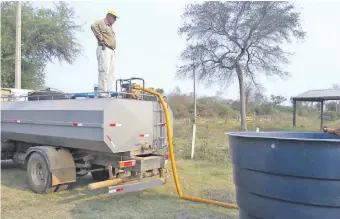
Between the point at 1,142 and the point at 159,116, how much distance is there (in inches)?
170

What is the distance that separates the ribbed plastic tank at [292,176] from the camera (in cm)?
270

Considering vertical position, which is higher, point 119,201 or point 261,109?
point 261,109

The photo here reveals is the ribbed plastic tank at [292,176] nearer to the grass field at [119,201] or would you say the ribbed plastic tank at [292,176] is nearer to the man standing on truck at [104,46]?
the grass field at [119,201]

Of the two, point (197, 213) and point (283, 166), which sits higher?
point (283, 166)

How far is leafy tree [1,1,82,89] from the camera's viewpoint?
1983 centimetres

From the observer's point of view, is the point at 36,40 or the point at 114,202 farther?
the point at 36,40

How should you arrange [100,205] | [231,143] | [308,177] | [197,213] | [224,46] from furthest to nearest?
[224,46], [100,205], [197,213], [231,143], [308,177]

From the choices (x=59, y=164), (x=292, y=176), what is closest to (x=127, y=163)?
(x=59, y=164)

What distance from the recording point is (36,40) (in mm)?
21203

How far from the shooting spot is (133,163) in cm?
608

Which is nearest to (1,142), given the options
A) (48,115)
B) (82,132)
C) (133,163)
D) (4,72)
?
(48,115)

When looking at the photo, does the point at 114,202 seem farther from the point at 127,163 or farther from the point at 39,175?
the point at 39,175

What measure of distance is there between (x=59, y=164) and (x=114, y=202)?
131cm

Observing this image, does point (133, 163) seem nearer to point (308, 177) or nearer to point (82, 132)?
point (82, 132)
